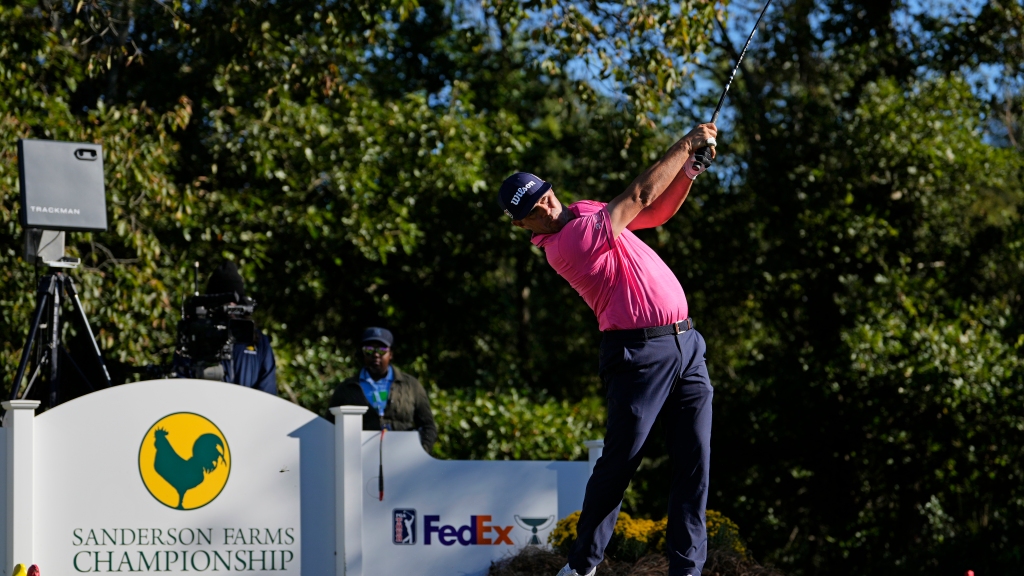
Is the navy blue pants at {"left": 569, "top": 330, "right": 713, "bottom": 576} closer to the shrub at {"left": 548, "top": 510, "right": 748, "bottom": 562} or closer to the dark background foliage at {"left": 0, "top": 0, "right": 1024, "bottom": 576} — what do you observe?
the shrub at {"left": 548, "top": 510, "right": 748, "bottom": 562}

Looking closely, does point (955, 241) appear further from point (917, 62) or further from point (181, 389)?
point (181, 389)

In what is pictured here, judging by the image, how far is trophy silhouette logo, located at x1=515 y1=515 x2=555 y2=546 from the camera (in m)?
5.84

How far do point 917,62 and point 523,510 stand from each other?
8.26 m

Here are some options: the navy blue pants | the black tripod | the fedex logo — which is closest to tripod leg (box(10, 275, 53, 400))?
the black tripod

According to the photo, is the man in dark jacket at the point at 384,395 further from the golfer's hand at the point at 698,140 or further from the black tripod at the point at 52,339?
the golfer's hand at the point at 698,140

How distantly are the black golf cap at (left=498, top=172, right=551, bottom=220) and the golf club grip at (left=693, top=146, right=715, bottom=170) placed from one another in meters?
0.53

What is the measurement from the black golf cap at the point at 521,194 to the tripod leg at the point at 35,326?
9.87ft

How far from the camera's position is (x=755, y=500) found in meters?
11.9

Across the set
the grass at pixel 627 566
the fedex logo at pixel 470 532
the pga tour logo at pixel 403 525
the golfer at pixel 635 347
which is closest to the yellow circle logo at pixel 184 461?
the pga tour logo at pixel 403 525

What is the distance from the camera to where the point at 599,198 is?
12164 mm

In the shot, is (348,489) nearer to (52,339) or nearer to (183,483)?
(183,483)

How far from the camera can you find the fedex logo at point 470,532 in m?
5.65

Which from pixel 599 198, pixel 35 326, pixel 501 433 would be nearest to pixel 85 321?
pixel 35 326

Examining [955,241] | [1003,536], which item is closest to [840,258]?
[955,241]
